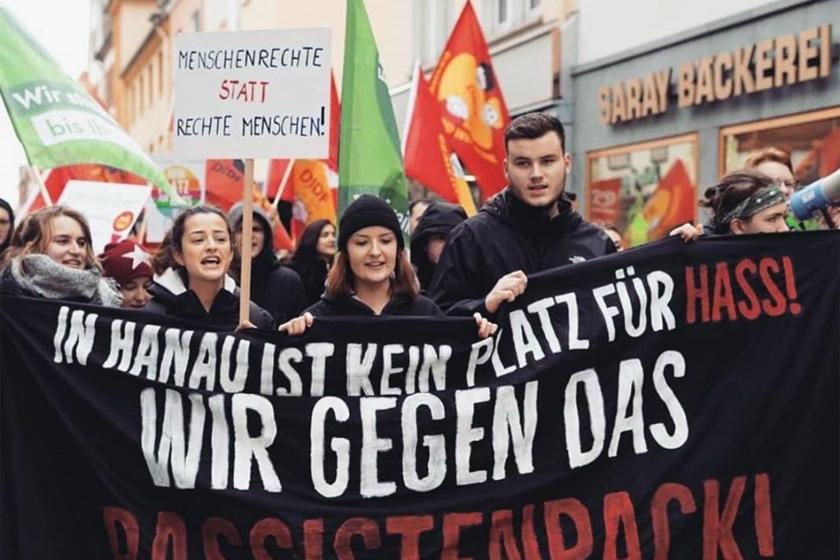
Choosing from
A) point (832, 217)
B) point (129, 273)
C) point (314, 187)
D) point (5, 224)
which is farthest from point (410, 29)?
point (832, 217)

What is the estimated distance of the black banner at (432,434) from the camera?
3842mm

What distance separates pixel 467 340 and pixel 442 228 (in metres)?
A: 2.54

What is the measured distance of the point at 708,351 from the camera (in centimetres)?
406

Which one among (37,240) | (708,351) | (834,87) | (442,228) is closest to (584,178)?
(834,87)

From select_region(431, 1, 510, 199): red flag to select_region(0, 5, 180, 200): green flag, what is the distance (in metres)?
2.72

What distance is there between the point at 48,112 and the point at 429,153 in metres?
2.72

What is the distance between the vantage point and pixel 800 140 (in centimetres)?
1031

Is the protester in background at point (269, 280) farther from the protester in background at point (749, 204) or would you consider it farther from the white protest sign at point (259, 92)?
the protester in background at point (749, 204)

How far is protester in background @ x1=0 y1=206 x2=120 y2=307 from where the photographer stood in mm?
5070

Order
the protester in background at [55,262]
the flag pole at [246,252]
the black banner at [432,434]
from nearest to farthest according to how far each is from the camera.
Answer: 1. the black banner at [432,434]
2. the flag pole at [246,252]
3. the protester in background at [55,262]

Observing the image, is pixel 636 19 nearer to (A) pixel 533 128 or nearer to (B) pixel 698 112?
(B) pixel 698 112

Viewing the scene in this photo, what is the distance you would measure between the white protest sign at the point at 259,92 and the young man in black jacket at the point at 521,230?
592 mm

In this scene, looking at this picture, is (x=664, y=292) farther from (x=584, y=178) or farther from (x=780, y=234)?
(x=584, y=178)

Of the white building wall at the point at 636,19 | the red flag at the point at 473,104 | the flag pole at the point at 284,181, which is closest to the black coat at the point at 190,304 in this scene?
the red flag at the point at 473,104
